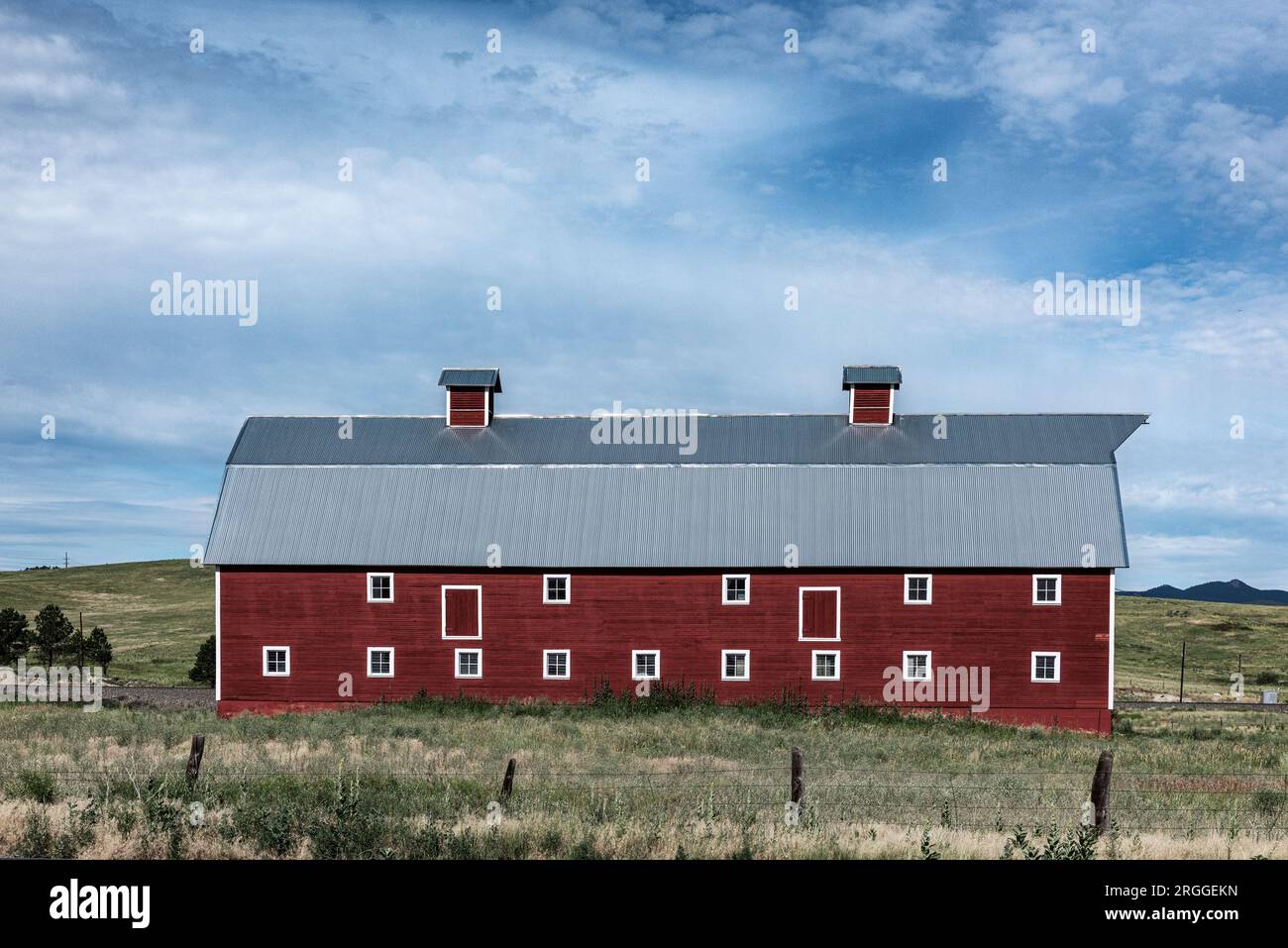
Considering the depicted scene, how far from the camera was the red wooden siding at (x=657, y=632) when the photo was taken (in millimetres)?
31766

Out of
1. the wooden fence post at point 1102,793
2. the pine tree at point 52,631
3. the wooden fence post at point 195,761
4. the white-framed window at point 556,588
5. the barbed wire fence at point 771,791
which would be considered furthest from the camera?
the pine tree at point 52,631

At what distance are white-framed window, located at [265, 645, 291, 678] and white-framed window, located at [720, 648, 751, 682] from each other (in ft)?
43.9

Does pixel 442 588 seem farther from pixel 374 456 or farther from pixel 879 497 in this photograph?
pixel 879 497

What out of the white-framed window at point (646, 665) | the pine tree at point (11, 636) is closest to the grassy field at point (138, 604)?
the pine tree at point (11, 636)

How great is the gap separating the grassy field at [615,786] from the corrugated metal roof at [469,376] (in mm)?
11337

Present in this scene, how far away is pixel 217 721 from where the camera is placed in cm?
2870

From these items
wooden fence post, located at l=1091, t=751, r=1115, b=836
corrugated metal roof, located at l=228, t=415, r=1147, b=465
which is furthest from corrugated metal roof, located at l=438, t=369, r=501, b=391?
wooden fence post, located at l=1091, t=751, r=1115, b=836

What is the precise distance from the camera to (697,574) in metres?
32.8

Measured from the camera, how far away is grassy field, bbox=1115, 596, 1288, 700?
53.3m

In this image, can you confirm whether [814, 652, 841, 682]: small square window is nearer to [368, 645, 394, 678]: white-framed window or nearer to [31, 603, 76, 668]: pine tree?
[368, 645, 394, 678]: white-framed window

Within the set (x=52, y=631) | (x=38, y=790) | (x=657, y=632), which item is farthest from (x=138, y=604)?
(x=38, y=790)

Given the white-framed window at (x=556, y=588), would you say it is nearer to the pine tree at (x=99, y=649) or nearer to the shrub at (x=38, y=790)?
the shrub at (x=38, y=790)
